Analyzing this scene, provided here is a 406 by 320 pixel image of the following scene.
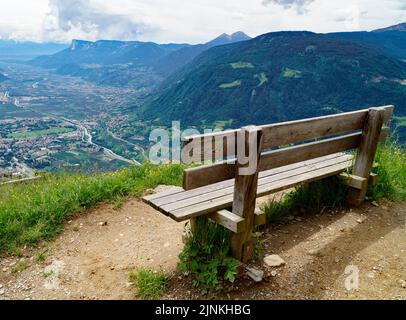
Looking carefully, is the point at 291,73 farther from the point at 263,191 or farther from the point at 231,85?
the point at 263,191

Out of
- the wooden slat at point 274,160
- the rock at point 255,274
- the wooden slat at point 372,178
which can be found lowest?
the rock at point 255,274

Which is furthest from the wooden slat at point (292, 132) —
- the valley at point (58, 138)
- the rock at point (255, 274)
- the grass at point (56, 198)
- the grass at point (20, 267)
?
the valley at point (58, 138)

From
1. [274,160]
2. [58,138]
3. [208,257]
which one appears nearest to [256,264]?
[208,257]

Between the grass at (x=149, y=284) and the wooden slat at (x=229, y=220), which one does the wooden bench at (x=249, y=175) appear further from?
the grass at (x=149, y=284)

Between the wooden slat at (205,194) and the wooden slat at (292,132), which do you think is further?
the wooden slat at (205,194)

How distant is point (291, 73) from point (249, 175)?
184 meters

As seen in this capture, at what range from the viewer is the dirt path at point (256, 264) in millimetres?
3844

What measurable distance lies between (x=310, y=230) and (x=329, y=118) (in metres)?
1.68

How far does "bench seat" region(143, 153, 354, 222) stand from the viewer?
3.96 metres

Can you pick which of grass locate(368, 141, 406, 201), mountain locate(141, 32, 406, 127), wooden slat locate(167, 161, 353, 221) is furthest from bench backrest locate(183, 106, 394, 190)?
mountain locate(141, 32, 406, 127)

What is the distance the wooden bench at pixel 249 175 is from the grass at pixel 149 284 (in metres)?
0.79

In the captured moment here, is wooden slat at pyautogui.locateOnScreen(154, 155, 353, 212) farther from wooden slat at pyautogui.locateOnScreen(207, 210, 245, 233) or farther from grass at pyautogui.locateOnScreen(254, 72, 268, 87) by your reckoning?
grass at pyautogui.locateOnScreen(254, 72, 268, 87)

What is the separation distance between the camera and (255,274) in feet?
12.7
